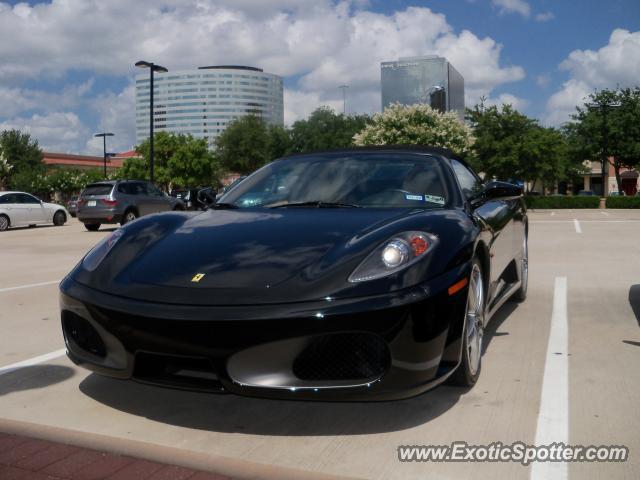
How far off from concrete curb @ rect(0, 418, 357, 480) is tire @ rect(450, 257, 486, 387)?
1.07 metres

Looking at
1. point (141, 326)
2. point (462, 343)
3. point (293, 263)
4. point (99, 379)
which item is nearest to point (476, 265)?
point (462, 343)

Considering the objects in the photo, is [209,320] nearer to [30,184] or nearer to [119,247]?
[119,247]

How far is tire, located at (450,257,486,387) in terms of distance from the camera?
10.8ft

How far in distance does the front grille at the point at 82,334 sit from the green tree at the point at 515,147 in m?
34.6

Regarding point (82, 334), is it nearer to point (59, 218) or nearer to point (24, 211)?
point (24, 211)

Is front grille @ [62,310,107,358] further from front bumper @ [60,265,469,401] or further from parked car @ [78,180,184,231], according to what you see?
parked car @ [78,180,184,231]

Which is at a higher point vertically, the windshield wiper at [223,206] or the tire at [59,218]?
the windshield wiper at [223,206]

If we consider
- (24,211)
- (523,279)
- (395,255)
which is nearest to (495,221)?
(395,255)

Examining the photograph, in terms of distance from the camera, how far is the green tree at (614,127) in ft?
157

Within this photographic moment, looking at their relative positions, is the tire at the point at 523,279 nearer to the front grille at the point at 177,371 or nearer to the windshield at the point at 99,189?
the front grille at the point at 177,371

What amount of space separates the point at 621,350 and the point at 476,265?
4.79ft

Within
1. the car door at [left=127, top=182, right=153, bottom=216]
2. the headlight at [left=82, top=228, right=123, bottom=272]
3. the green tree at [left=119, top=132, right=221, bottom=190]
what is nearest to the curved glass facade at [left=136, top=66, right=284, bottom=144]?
the green tree at [left=119, top=132, right=221, bottom=190]

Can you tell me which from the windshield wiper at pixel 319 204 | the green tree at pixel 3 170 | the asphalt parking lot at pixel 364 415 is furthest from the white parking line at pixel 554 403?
the green tree at pixel 3 170

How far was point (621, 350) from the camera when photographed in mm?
4273
